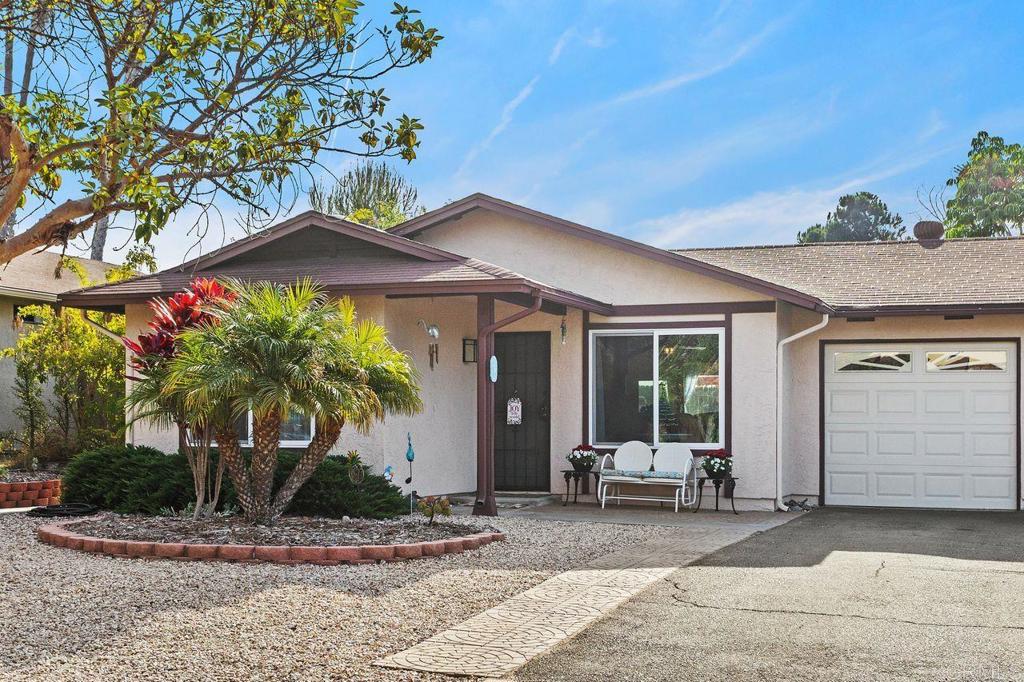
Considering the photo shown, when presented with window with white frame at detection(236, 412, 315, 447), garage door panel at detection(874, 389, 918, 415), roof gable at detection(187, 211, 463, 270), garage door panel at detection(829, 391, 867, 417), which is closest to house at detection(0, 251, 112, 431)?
roof gable at detection(187, 211, 463, 270)

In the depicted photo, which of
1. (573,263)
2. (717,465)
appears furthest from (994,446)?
(573,263)

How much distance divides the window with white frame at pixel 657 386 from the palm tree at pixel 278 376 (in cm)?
468

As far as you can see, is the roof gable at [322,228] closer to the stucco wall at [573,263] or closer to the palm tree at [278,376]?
the stucco wall at [573,263]

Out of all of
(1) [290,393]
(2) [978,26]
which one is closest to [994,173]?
(2) [978,26]

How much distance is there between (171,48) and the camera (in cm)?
738

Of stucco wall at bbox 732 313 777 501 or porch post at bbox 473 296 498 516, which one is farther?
stucco wall at bbox 732 313 777 501

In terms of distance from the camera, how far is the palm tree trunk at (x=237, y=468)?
35.8 ft

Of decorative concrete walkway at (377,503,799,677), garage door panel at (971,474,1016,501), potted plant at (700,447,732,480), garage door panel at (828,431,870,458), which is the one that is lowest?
decorative concrete walkway at (377,503,799,677)

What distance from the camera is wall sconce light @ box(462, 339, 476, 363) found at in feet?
52.6

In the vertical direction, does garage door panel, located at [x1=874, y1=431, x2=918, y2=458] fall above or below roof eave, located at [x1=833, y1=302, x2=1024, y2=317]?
below

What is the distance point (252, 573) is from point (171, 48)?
383 centimetres

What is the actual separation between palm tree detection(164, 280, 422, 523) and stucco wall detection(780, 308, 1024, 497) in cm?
650

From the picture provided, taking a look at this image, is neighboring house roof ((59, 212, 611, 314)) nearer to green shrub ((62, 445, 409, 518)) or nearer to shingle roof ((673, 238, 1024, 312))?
green shrub ((62, 445, 409, 518))

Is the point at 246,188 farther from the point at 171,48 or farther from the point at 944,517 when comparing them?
the point at 944,517
